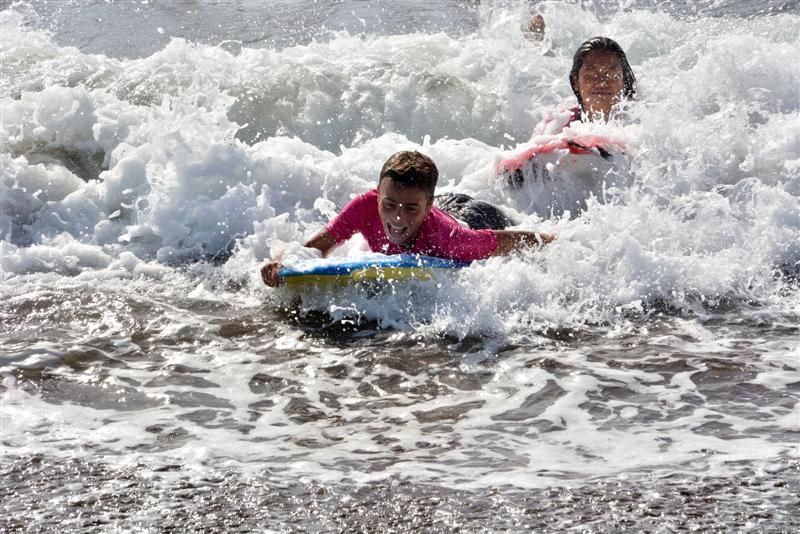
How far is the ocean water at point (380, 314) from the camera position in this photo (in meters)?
3.65

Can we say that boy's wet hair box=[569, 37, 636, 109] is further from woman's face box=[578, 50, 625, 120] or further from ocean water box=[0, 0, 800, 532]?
ocean water box=[0, 0, 800, 532]

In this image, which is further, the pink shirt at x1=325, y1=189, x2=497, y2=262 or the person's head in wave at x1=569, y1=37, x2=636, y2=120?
the person's head in wave at x1=569, y1=37, x2=636, y2=120

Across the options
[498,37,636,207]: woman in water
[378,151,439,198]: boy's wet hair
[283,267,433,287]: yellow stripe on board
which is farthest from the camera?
[498,37,636,207]: woman in water

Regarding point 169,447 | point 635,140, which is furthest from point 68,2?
point 169,447

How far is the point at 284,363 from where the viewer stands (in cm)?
520

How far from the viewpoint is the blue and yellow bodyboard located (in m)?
5.79

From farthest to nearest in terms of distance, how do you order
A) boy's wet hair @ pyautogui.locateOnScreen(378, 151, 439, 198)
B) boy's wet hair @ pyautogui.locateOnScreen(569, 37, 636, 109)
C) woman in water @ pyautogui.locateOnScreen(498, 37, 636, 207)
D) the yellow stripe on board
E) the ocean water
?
1. boy's wet hair @ pyautogui.locateOnScreen(569, 37, 636, 109)
2. woman in water @ pyautogui.locateOnScreen(498, 37, 636, 207)
3. the yellow stripe on board
4. boy's wet hair @ pyautogui.locateOnScreen(378, 151, 439, 198)
5. the ocean water

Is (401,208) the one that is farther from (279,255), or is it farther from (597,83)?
(597,83)

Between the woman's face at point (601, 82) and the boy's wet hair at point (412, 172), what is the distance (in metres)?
3.08

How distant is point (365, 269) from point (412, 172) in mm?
642

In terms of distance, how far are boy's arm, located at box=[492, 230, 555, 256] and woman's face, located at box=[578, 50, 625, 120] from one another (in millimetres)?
2537

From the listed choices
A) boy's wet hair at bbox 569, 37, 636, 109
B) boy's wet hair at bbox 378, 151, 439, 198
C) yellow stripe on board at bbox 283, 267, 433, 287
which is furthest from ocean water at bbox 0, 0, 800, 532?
boy's wet hair at bbox 378, 151, 439, 198

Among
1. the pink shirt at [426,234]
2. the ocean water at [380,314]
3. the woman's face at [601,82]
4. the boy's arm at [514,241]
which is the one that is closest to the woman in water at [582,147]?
the woman's face at [601,82]

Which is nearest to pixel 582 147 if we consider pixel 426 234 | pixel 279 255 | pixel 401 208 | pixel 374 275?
pixel 426 234
